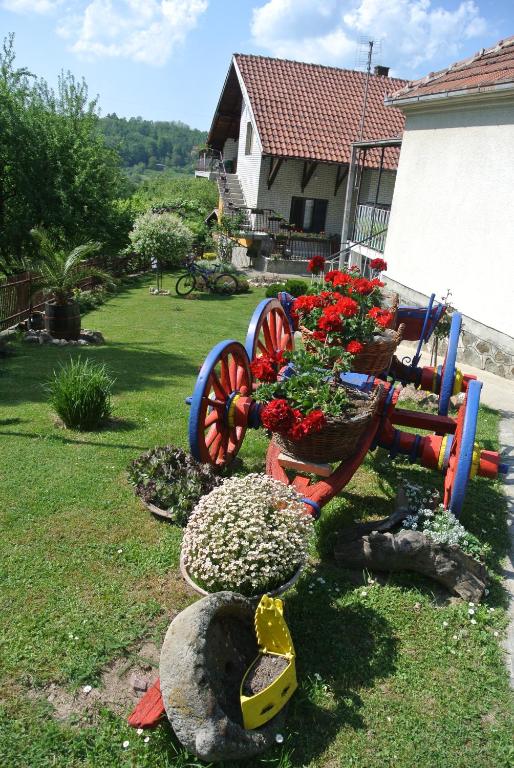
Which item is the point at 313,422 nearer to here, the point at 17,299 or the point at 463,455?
the point at 463,455

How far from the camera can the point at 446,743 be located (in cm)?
272

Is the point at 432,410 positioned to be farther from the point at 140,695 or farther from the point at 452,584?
the point at 140,695

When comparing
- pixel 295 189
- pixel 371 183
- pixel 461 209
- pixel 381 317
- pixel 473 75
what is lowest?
pixel 381 317

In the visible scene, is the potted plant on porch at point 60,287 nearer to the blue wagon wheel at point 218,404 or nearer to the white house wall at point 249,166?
the blue wagon wheel at point 218,404

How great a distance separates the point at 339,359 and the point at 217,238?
19859mm

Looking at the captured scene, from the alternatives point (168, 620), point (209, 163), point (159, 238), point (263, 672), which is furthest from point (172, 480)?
point (209, 163)

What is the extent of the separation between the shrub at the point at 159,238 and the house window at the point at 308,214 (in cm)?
638

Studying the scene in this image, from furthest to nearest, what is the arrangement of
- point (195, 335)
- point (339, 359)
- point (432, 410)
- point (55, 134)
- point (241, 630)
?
point (55, 134) → point (195, 335) → point (432, 410) → point (339, 359) → point (241, 630)

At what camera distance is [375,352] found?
4926mm

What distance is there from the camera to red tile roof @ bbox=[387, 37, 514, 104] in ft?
31.0

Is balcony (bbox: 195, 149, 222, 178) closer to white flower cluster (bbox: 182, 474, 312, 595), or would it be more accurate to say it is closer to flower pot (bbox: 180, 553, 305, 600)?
white flower cluster (bbox: 182, 474, 312, 595)

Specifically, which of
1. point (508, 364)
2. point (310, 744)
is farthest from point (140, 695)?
point (508, 364)

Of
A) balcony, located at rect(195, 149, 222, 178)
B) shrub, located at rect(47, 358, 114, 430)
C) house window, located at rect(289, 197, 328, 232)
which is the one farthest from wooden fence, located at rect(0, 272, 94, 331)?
balcony, located at rect(195, 149, 222, 178)

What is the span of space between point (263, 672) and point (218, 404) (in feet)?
6.69
